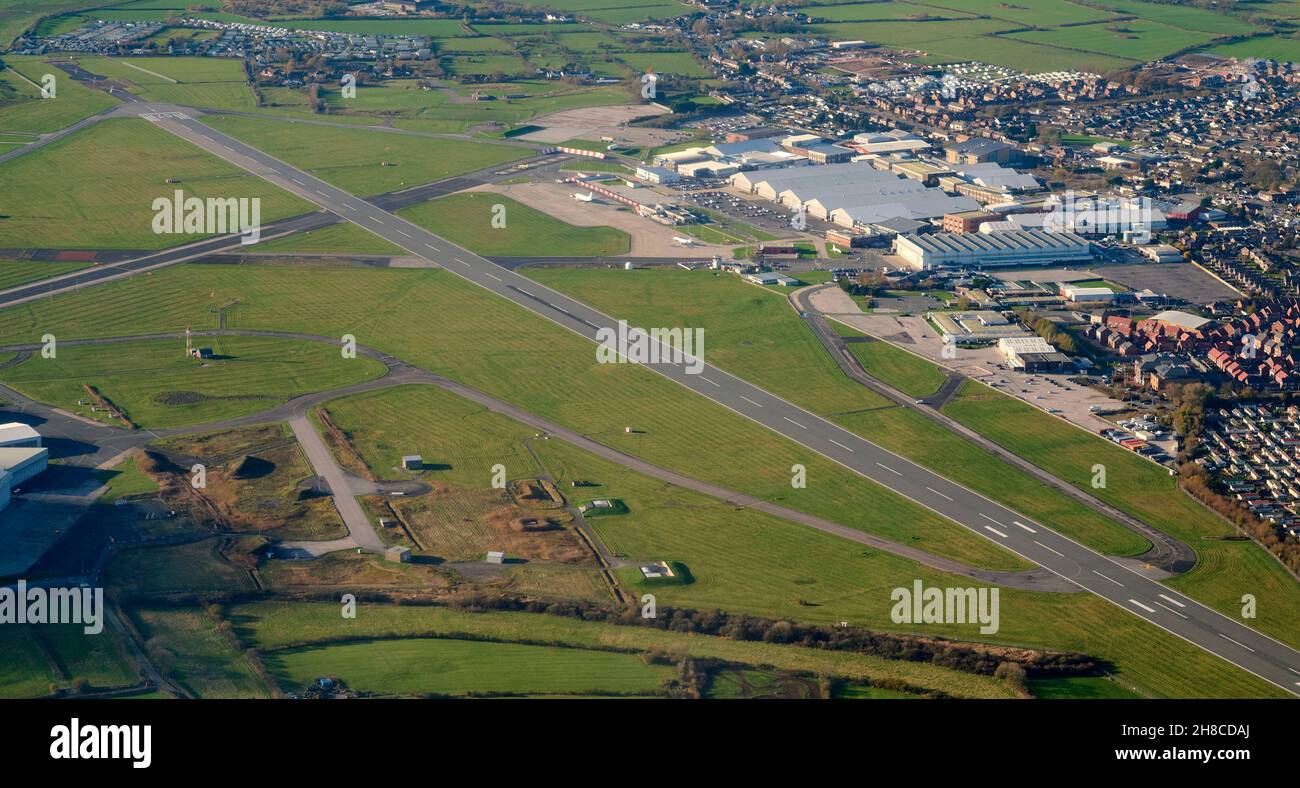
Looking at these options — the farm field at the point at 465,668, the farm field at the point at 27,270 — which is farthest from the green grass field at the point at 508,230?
the farm field at the point at 465,668

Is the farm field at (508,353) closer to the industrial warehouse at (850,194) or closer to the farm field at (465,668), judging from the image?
the farm field at (465,668)

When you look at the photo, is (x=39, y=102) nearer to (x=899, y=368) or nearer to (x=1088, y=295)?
(x=899, y=368)

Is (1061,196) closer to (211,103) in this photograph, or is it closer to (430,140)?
(430,140)

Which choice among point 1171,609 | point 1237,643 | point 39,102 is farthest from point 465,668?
point 39,102
